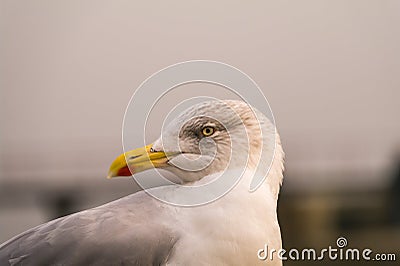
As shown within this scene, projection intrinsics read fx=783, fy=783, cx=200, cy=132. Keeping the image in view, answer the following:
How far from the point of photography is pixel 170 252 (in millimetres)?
1666

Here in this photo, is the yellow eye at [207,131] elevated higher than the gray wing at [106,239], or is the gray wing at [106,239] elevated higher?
the yellow eye at [207,131]

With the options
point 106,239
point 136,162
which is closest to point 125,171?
point 136,162

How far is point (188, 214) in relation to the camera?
1701 mm

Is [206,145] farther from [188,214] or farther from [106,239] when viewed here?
[106,239]

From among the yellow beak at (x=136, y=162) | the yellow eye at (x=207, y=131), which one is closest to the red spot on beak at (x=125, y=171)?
the yellow beak at (x=136, y=162)

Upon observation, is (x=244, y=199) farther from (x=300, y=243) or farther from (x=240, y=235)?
(x=300, y=243)

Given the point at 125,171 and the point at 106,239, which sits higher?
the point at 125,171

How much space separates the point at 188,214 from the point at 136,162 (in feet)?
0.54

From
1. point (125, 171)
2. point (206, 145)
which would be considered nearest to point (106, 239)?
point (125, 171)

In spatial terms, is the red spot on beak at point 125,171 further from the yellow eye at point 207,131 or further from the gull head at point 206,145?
the yellow eye at point 207,131

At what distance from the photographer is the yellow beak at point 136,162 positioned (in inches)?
68.0

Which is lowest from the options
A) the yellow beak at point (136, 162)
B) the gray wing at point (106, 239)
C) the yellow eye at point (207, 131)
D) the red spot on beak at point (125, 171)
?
the gray wing at point (106, 239)

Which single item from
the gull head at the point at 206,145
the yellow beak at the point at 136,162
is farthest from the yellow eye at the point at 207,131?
the yellow beak at the point at 136,162

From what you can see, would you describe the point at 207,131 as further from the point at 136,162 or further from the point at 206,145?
the point at 136,162
